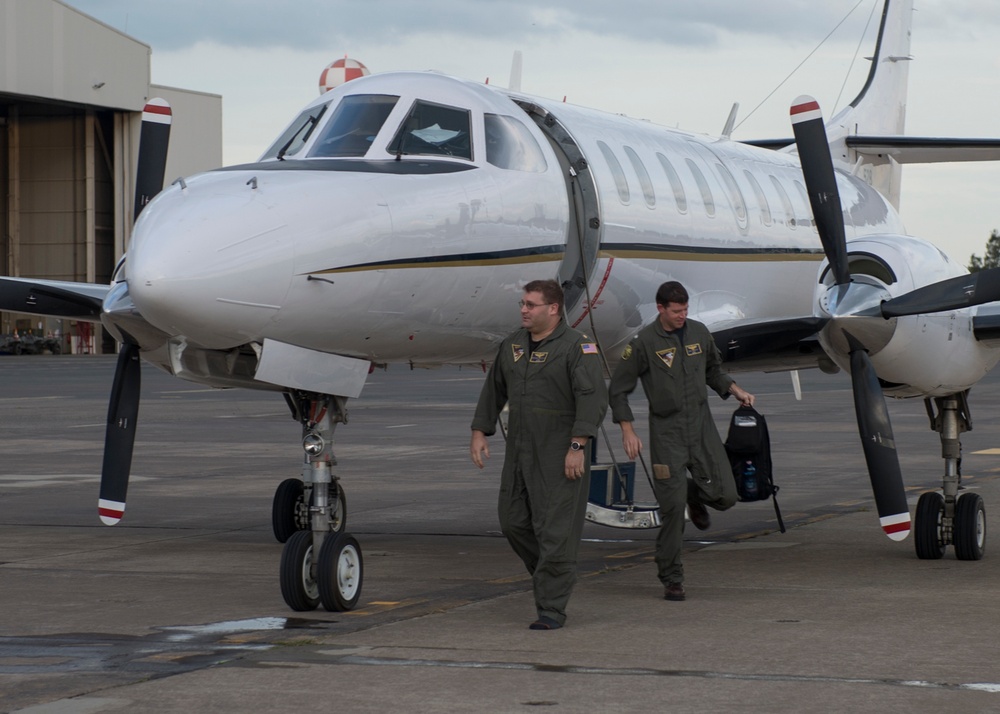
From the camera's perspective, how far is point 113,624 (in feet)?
25.1

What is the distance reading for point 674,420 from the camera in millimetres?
8383

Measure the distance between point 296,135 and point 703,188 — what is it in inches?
154

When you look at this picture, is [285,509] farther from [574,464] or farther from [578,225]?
[574,464]

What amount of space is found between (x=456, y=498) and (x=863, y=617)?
265 inches

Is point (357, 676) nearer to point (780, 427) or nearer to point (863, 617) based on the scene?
point (863, 617)

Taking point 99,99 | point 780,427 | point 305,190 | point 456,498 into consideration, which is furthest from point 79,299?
point 99,99

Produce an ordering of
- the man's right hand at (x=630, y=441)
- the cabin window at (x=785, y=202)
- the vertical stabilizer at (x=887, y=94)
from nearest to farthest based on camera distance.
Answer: the man's right hand at (x=630, y=441)
the cabin window at (x=785, y=202)
the vertical stabilizer at (x=887, y=94)

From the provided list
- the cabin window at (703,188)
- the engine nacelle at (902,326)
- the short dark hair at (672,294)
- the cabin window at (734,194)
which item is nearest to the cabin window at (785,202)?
the cabin window at (734,194)

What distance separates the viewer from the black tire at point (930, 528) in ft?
32.9

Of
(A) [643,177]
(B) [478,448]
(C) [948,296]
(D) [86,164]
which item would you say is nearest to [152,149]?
(A) [643,177]

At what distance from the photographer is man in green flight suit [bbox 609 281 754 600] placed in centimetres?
825

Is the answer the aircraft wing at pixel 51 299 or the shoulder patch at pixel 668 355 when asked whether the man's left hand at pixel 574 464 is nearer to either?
the shoulder patch at pixel 668 355

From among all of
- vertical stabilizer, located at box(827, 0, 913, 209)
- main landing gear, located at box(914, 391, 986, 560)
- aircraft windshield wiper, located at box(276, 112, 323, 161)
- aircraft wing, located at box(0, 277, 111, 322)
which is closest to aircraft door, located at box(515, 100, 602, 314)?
aircraft windshield wiper, located at box(276, 112, 323, 161)

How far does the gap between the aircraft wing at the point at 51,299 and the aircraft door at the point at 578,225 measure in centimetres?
348
